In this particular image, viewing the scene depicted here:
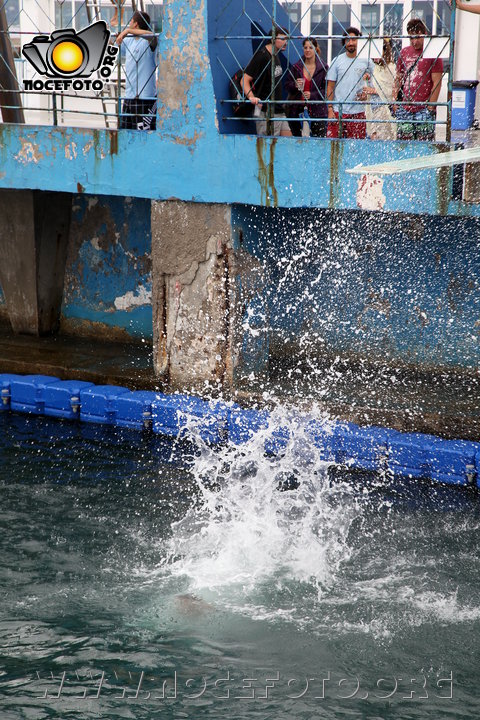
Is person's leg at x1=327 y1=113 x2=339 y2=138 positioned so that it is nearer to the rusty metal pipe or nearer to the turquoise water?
the turquoise water

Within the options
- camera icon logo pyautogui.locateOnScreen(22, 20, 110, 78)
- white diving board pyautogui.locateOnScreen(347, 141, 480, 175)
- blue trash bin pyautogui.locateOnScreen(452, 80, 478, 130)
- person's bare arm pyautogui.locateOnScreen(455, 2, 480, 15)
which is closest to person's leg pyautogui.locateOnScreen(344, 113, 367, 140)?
blue trash bin pyautogui.locateOnScreen(452, 80, 478, 130)

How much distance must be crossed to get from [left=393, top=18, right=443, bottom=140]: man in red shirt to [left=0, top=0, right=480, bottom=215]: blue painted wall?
612 mm

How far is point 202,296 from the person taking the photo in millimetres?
9727

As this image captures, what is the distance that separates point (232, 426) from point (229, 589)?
2798mm

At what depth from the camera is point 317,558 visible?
7195mm

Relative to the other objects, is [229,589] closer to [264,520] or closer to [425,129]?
[264,520]

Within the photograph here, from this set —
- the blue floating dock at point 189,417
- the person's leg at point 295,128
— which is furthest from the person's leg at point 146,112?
the blue floating dock at point 189,417

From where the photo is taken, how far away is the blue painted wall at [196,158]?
340 inches

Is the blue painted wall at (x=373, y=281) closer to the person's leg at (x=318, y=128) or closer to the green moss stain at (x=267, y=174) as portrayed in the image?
the green moss stain at (x=267, y=174)

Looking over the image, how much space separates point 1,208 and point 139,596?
650 centimetres

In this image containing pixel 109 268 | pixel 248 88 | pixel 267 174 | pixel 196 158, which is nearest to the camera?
pixel 267 174

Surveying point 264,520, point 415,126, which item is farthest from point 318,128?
point 264,520

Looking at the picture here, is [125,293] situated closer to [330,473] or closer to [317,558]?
[330,473]

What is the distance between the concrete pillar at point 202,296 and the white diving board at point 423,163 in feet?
8.34
